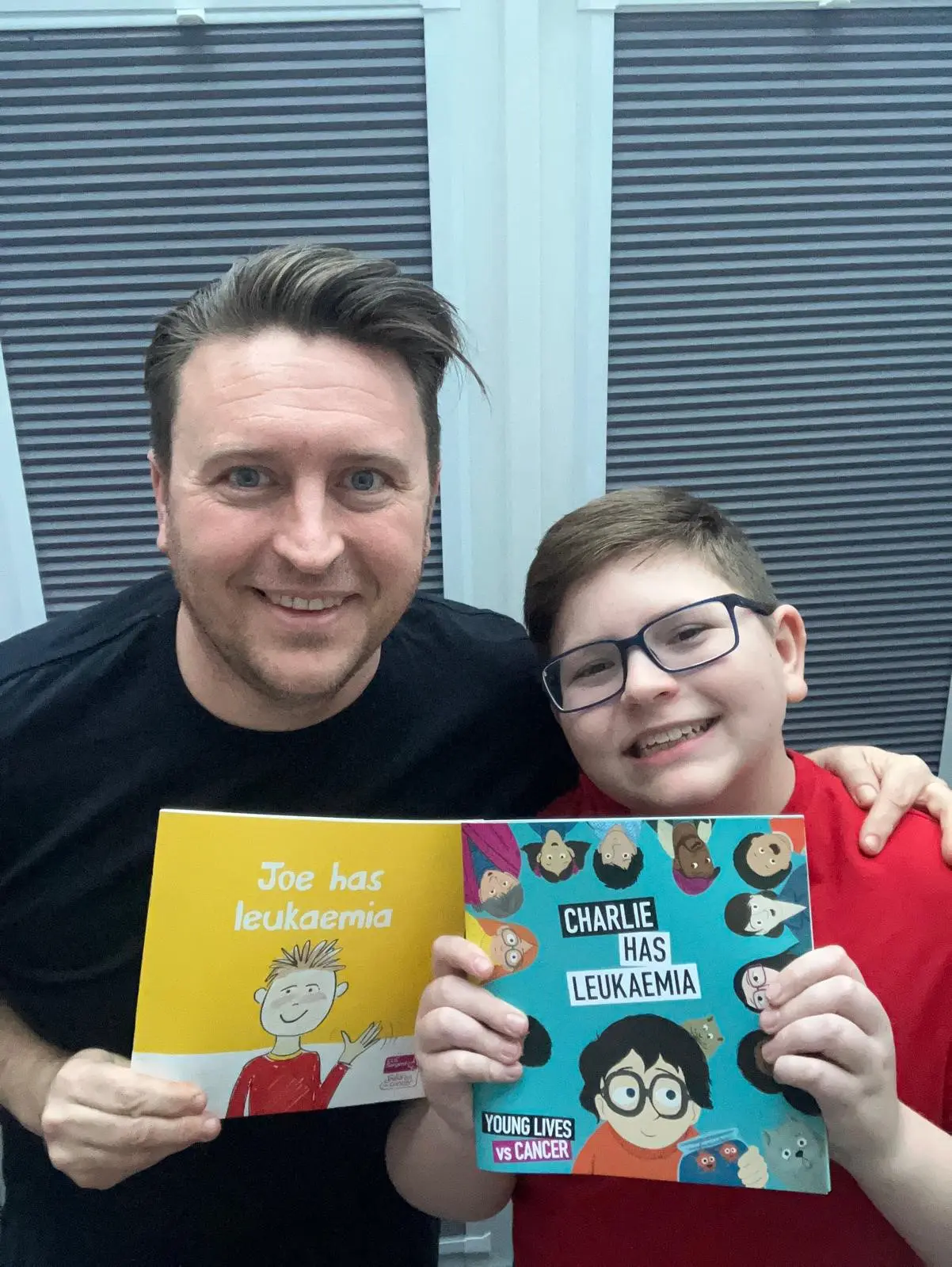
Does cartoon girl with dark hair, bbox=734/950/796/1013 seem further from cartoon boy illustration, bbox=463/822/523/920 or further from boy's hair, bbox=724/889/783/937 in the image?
cartoon boy illustration, bbox=463/822/523/920

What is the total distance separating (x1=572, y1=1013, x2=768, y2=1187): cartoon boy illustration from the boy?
82 mm

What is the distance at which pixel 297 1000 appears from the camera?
82 cm

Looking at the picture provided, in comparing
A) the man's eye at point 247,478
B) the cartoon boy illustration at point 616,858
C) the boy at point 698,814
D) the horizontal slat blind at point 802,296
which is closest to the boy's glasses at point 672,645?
the boy at point 698,814

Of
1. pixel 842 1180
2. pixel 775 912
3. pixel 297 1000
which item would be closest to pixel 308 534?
pixel 297 1000

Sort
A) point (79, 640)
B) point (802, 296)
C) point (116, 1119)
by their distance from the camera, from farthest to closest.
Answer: point (802, 296)
point (79, 640)
point (116, 1119)

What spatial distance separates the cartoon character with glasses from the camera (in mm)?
757

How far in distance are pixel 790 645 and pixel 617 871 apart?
1.24 ft

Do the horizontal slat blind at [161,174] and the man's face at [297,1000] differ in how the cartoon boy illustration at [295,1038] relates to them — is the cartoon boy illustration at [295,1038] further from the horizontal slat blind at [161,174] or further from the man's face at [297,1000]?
the horizontal slat blind at [161,174]

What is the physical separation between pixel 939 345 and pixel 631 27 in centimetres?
71

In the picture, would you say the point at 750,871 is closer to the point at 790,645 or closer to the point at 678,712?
the point at 678,712

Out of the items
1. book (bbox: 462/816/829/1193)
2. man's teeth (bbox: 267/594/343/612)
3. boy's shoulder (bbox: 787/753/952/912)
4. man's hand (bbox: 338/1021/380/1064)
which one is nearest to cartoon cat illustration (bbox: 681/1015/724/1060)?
book (bbox: 462/816/829/1193)

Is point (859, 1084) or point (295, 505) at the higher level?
point (295, 505)

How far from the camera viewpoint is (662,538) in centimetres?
93

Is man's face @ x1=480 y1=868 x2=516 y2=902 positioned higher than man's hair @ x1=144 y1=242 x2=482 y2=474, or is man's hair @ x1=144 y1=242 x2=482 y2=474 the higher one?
man's hair @ x1=144 y1=242 x2=482 y2=474
